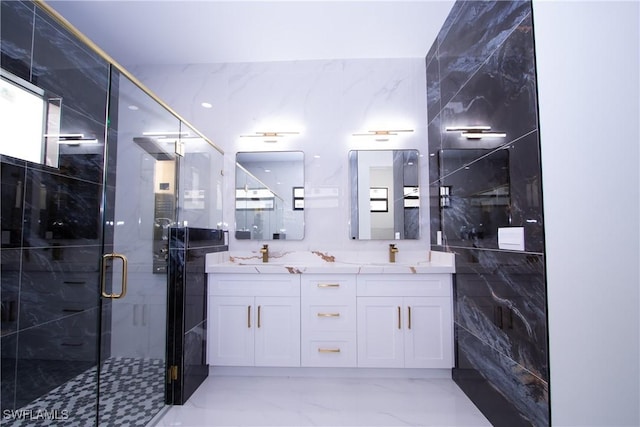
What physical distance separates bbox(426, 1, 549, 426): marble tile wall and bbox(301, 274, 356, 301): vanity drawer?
2.92 feet

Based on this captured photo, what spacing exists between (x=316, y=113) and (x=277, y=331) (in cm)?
213

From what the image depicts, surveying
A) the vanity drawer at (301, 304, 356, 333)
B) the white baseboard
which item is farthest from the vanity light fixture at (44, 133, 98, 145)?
the white baseboard

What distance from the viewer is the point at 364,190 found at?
3.01m

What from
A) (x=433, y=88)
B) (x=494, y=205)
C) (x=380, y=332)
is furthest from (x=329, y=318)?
(x=433, y=88)

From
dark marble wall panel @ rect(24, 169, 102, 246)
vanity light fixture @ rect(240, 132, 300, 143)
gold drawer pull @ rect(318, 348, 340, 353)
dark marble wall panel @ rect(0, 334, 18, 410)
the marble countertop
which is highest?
vanity light fixture @ rect(240, 132, 300, 143)

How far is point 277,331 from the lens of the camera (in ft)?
8.23

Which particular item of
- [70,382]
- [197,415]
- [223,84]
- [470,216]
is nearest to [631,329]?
[470,216]

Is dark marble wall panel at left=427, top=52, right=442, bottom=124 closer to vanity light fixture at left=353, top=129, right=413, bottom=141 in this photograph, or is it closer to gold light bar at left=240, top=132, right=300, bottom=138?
vanity light fixture at left=353, top=129, right=413, bottom=141

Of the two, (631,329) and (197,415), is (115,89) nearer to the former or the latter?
(197,415)

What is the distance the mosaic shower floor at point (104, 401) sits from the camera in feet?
5.32

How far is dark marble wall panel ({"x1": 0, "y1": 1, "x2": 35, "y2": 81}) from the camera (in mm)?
1659

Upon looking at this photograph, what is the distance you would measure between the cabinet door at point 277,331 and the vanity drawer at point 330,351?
83 millimetres

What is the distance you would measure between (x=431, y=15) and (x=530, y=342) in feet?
8.24
